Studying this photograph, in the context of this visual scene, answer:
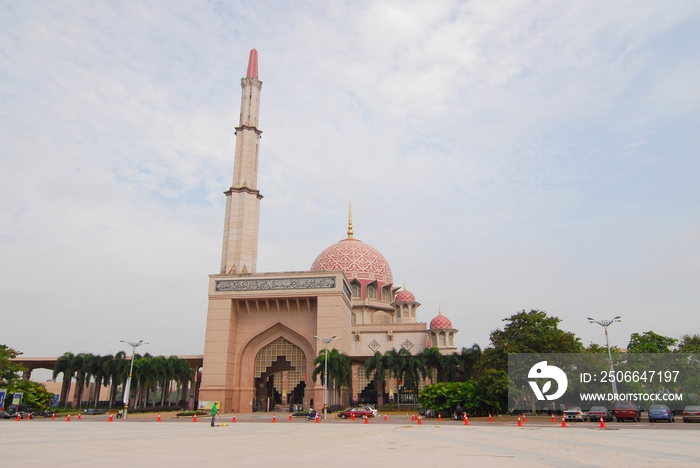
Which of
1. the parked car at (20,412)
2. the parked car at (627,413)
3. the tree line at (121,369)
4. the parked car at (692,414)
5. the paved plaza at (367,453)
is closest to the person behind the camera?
the paved plaza at (367,453)

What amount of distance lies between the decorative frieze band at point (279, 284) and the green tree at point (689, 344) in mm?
25585

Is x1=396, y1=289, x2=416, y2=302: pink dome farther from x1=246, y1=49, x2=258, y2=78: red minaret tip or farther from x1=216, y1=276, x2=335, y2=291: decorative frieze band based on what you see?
x1=246, y1=49, x2=258, y2=78: red minaret tip

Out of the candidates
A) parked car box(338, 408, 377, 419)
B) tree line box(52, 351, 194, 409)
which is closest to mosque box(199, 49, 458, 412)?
tree line box(52, 351, 194, 409)

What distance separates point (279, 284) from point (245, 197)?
7791 millimetres

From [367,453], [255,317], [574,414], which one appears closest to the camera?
[367,453]

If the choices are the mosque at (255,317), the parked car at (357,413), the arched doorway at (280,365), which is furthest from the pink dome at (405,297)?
the parked car at (357,413)

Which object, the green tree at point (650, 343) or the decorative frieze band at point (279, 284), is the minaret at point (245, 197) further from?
the green tree at point (650, 343)

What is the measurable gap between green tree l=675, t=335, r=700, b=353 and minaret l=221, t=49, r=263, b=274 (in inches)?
1265

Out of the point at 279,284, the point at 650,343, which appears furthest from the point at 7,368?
the point at 650,343

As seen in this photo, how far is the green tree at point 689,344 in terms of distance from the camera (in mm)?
37531

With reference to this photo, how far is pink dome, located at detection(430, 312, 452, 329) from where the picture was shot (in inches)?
2130

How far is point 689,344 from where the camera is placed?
3938 centimetres

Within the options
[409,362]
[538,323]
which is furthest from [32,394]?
[538,323]

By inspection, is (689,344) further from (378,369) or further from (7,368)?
(7,368)
